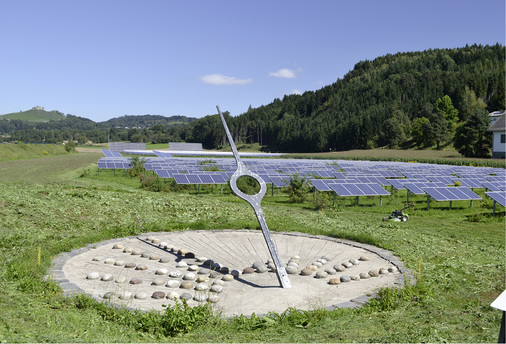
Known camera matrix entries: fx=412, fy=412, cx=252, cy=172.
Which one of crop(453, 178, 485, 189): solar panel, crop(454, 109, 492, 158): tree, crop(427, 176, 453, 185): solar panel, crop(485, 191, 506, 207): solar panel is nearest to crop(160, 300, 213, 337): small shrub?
crop(485, 191, 506, 207): solar panel

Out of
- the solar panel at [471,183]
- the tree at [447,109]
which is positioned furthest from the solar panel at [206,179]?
the tree at [447,109]

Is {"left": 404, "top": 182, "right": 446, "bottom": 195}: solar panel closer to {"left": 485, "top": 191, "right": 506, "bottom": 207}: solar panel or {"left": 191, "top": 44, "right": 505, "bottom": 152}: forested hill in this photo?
{"left": 485, "top": 191, "right": 506, "bottom": 207}: solar panel

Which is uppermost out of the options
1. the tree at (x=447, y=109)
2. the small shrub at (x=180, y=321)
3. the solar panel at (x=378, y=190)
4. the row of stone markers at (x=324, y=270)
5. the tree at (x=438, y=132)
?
the tree at (x=447, y=109)

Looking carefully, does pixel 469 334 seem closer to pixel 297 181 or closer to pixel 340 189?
pixel 340 189

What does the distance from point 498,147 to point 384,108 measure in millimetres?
50334

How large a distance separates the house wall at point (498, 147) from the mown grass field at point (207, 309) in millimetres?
48743

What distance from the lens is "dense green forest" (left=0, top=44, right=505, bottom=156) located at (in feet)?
308

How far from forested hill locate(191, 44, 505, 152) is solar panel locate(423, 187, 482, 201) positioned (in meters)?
67.3

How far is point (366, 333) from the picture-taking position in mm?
6062

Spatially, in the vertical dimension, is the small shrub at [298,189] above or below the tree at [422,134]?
below

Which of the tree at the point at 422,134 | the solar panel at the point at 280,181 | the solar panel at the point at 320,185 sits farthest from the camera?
the tree at the point at 422,134

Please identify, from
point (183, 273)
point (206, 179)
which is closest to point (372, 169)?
point (206, 179)

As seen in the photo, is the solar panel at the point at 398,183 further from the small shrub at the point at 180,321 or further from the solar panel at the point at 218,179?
the small shrub at the point at 180,321

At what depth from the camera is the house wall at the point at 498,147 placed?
200 feet
